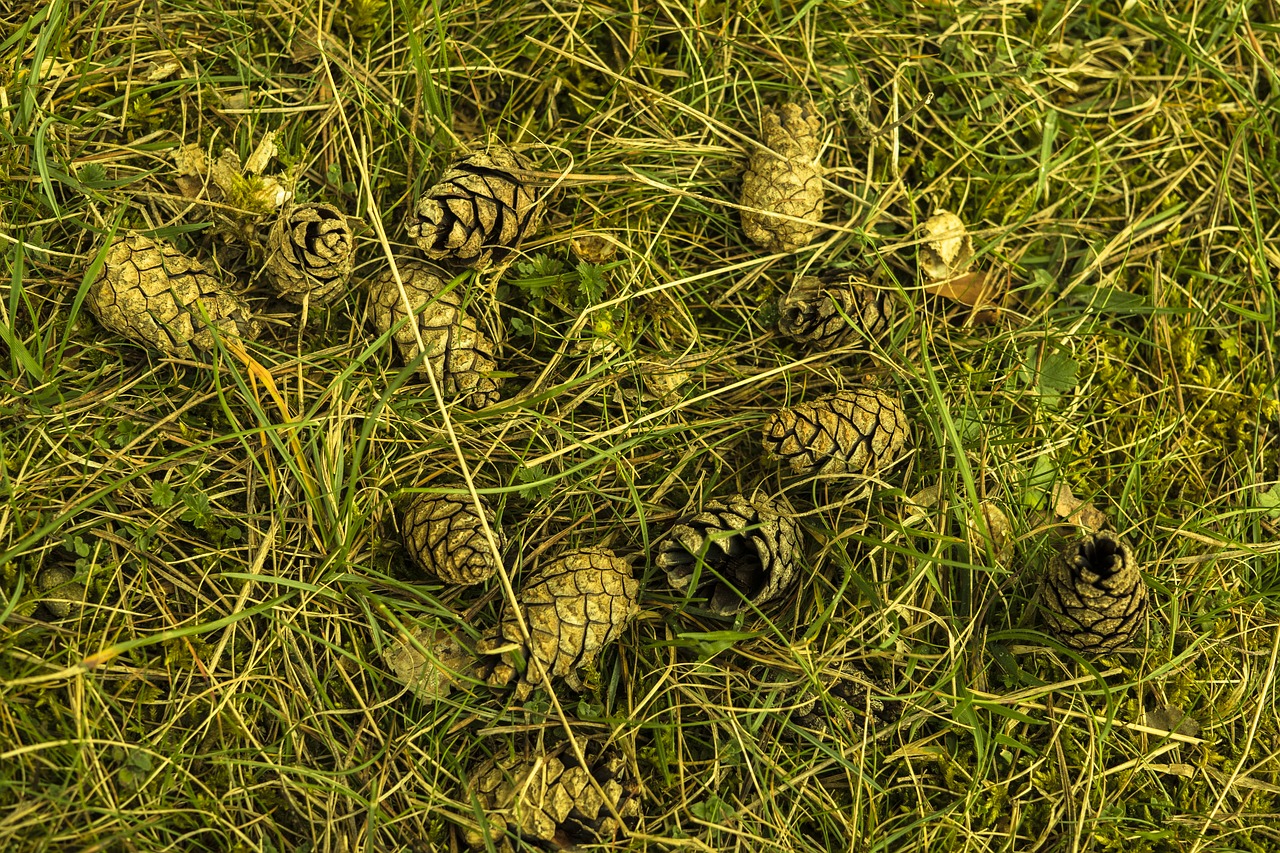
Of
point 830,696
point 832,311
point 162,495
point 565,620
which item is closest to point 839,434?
point 832,311

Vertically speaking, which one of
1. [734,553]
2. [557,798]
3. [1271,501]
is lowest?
[557,798]

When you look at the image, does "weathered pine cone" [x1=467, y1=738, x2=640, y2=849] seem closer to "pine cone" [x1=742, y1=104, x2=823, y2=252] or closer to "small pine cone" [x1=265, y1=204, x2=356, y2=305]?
"small pine cone" [x1=265, y1=204, x2=356, y2=305]

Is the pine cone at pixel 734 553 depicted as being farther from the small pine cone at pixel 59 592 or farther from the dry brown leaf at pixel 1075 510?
the small pine cone at pixel 59 592

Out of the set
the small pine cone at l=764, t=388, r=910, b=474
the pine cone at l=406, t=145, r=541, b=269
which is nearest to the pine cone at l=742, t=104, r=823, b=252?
the small pine cone at l=764, t=388, r=910, b=474

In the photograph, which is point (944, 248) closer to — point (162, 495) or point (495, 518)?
point (495, 518)

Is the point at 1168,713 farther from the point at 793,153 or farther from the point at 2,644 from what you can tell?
the point at 2,644

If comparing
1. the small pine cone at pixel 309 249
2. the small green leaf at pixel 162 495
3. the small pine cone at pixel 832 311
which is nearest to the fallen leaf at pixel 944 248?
the small pine cone at pixel 832 311

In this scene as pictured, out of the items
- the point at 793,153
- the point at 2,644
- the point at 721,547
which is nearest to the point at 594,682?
the point at 721,547

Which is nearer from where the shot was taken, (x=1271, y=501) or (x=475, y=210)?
(x=475, y=210)
